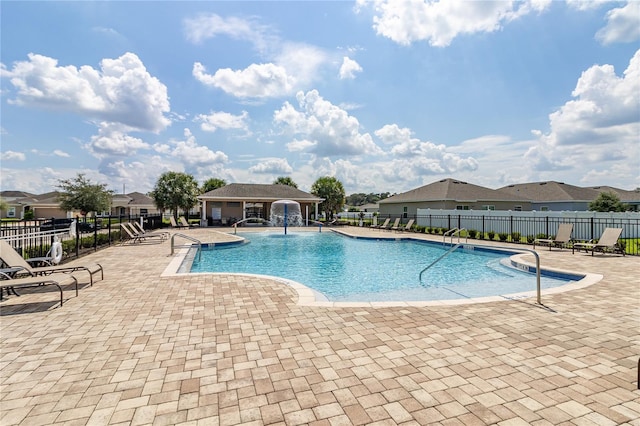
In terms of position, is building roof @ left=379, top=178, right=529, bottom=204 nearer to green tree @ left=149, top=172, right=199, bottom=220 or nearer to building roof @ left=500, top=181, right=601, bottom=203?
building roof @ left=500, top=181, right=601, bottom=203

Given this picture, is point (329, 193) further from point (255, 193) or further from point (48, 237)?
point (48, 237)

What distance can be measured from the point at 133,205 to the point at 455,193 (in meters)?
47.8

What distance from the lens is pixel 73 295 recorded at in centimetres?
588

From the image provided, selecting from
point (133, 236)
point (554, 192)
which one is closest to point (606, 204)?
point (554, 192)

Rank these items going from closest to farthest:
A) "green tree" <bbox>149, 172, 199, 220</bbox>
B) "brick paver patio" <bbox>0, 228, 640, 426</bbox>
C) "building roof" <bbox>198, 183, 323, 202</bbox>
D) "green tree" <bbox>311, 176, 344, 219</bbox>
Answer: "brick paver patio" <bbox>0, 228, 640, 426</bbox> → "building roof" <bbox>198, 183, 323, 202</bbox> → "green tree" <bbox>149, 172, 199, 220</bbox> → "green tree" <bbox>311, 176, 344, 219</bbox>

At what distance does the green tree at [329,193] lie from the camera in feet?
155

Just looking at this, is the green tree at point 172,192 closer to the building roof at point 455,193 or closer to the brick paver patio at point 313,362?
the building roof at point 455,193

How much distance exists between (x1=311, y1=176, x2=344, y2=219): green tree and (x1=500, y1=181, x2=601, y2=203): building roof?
21.9 m

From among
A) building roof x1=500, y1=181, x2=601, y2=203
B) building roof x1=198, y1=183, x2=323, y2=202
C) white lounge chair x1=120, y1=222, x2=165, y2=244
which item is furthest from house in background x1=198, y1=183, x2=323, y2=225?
building roof x1=500, y1=181, x2=601, y2=203

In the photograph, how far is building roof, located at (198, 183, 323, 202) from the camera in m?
31.7

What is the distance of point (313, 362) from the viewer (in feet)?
10.8

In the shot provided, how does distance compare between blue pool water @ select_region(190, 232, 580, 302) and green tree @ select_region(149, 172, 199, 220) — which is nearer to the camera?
blue pool water @ select_region(190, 232, 580, 302)

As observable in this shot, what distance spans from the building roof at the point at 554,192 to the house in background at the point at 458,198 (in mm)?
4115

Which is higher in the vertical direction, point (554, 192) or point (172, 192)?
point (172, 192)
